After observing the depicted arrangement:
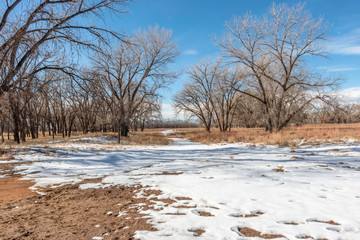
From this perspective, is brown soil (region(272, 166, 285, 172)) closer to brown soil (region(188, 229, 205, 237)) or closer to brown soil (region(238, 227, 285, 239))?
brown soil (region(238, 227, 285, 239))

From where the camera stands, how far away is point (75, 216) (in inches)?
120

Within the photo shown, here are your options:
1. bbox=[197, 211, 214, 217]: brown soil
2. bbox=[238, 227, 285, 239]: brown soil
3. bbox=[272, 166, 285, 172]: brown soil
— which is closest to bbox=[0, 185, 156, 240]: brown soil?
bbox=[197, 211, 214, 217]: brown soil

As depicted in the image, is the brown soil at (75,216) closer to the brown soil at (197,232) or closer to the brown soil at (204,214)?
the brown soil at (197,232)

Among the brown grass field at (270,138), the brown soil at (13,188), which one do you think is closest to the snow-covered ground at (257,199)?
the brown soil at (13,188)

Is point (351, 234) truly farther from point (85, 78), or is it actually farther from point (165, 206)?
point (85, 78)

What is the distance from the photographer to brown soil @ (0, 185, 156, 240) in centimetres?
251

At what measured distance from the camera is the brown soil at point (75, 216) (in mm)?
2515

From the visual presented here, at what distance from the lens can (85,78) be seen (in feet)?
25.9

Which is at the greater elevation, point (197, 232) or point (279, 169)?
point (197, 232)

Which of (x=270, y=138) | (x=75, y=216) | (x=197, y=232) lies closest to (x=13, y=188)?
(x=75, y=216)

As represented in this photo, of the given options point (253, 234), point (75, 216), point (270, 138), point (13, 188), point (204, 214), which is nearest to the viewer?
point (253, 234)

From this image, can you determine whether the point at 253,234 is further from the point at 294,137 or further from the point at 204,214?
the point at 294,137

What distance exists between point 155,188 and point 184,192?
0.72 metres

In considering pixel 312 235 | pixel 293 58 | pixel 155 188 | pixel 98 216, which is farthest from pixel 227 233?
pixel 293 58
